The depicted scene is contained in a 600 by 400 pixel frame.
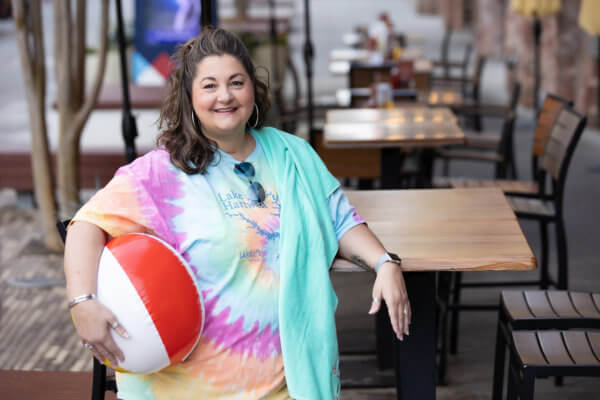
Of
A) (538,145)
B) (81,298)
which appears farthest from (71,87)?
(81,298)

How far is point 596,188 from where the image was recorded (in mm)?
5941

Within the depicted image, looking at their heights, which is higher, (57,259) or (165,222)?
(165,222)

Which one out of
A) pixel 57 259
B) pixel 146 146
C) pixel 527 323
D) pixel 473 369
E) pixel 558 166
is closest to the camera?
pixel 527 323

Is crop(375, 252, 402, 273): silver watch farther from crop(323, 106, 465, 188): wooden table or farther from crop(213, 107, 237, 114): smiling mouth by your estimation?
crop(323, 106, 465, 188): wooden table

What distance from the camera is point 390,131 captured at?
380 cm

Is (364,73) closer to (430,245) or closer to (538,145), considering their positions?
(538,145)

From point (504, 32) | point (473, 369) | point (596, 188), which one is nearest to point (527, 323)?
point (473, 369)

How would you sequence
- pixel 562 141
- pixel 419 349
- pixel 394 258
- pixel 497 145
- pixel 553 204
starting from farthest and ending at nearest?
pixel 497 145, pixel 553 204, pixel 562 141, pixel 419 349, pixel 394 258

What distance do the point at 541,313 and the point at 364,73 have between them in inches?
173

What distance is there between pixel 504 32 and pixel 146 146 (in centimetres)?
819

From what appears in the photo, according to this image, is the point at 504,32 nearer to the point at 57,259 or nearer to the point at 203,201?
the point at 57,259

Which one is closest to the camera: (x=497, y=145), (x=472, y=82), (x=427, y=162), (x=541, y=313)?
(x=541, y=313)

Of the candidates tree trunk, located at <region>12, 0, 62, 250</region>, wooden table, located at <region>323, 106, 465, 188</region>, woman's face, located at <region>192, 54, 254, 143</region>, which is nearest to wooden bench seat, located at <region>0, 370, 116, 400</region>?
woman's face, located at <region>192, 54, 254, 143</region>

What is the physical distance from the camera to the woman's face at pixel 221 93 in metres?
1.94
